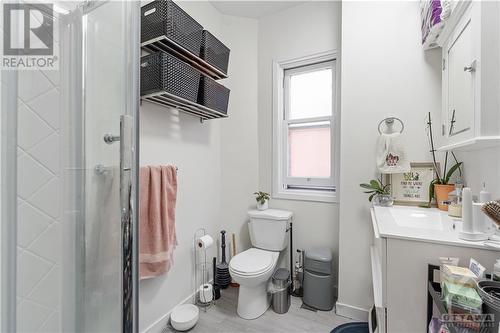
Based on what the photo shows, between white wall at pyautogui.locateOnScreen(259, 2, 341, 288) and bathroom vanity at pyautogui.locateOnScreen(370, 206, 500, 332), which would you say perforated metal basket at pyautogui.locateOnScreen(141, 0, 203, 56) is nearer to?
white wall at pyautogui.locateOnScreen(259, 2, 341, 288)

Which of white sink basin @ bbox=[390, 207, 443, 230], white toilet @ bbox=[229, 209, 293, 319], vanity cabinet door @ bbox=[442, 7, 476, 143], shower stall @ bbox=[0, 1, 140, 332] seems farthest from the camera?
white toilet @ bbox=[229, 209, 293, 319]

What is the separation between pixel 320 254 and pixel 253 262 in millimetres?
570

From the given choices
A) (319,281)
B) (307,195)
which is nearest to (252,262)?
(319,281)

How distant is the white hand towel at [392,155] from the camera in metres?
1.61

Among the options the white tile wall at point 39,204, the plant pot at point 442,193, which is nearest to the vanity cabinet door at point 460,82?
the plant pot at point 442,193

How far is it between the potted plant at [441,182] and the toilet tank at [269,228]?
1089mm

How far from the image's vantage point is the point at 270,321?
1.74m

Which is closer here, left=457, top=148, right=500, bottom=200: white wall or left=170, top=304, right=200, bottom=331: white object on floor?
left=457, top=148, right=500, bottom=200: white wall

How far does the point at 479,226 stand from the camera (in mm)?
879

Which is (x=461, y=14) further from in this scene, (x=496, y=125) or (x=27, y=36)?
(x=27, y=36)

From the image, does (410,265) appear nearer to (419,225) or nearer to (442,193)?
(419,225)

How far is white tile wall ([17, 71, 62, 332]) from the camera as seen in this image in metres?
0.59

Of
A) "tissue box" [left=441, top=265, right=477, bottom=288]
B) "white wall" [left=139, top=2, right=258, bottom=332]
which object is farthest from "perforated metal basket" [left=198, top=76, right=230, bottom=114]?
"tissue box" [left=441, top=265, right=477, bottom=288]

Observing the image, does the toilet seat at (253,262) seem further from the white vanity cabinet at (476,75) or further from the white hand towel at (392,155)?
the white vanity cabinet at (476,75)
